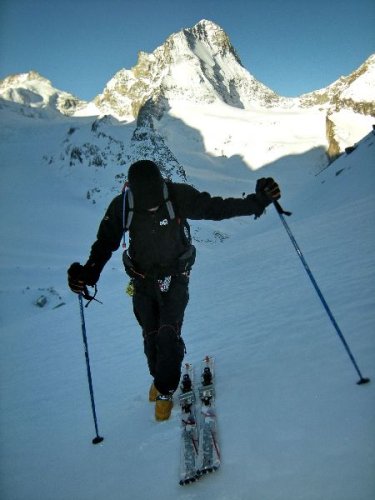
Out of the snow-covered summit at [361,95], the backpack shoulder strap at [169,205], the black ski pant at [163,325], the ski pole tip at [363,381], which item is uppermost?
the snow-covered summit at [361,95]

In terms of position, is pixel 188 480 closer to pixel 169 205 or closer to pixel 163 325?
pixel 163 325

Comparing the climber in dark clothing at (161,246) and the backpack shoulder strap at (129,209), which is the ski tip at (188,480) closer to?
the climber in dark clothing at (161,246)

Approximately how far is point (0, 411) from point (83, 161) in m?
79.3

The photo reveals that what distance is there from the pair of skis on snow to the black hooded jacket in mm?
1400

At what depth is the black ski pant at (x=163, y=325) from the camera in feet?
13.5

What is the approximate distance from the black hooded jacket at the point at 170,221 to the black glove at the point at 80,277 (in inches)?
22.3

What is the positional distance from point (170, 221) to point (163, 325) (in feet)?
3.92

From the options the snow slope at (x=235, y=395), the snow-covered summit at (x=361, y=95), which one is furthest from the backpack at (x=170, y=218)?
the snow-covered summit at (x=361, y=95)

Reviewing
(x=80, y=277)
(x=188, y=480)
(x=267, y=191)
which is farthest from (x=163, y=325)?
(x=267, y=191)

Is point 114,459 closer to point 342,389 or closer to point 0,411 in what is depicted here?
point 342,389

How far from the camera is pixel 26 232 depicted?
163ft

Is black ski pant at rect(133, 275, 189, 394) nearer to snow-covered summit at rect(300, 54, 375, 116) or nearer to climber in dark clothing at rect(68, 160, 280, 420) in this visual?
climber in dark clothing at rect(68, 160, 280, 420)

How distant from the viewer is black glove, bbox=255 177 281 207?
4.19 metres

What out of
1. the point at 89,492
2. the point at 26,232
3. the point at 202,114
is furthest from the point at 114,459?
the point at 202,114
